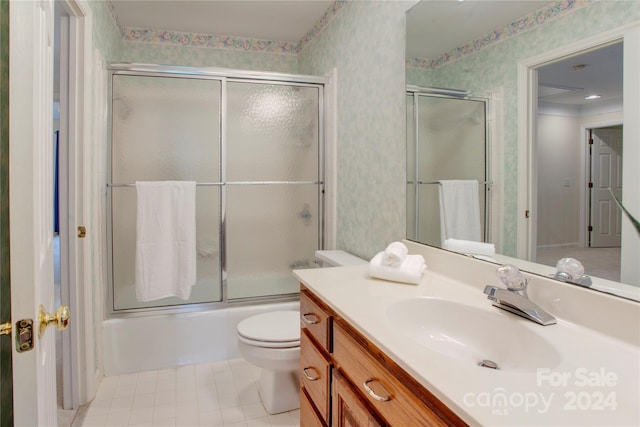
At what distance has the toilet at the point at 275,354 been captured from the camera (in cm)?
187

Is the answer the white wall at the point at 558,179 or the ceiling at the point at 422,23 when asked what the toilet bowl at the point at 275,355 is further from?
the ceiling at the point at 422,23

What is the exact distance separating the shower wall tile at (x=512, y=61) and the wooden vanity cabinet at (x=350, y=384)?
64cm

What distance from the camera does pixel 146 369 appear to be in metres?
2.41

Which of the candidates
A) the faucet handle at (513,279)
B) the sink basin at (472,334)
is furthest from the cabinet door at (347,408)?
the faucet handle at (513,279)

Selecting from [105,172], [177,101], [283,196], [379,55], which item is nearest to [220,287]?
[283,196]

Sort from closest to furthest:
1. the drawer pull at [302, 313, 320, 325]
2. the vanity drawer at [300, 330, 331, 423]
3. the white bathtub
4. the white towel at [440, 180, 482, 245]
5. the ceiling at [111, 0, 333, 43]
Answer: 1. the vanity drawer at [300, 330, 331, 423]
2. the drawer pull at [302, 313, 320, 325]
3. the white towel at [440, 180, 482, 245]
4. the white bathtub
5. the ceiling at [111, 0, 333, 43]

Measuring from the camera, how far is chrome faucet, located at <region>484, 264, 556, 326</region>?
988 millimetres

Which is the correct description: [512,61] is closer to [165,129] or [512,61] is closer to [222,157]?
[222,157]

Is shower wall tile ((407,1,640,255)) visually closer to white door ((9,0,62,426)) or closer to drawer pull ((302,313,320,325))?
drawer pull ((302,313,320,325))

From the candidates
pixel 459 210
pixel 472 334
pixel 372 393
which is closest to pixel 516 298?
A: pixel 472 334

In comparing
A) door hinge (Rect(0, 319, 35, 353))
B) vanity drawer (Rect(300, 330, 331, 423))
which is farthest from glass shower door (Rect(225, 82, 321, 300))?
door hinge (Rect(0, 319, 35, 353))

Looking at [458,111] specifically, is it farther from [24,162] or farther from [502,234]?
[24,162]

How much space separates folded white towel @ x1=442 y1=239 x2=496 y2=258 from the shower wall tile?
0.06 meters

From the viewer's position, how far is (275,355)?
73.2 inches
